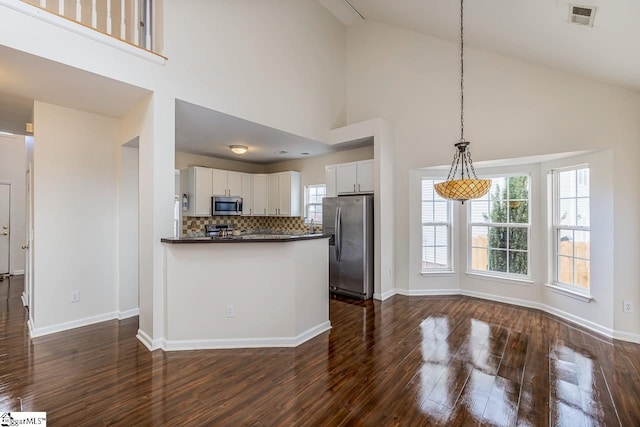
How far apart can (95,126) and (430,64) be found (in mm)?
4838

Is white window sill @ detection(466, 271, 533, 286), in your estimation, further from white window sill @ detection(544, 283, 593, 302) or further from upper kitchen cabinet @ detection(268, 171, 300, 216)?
upper kitchen cabinet @ detection(268, 171, 300, 216)

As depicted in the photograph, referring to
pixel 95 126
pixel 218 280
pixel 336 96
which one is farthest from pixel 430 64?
pixel 95 126

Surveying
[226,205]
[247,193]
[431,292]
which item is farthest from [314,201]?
[431,292]

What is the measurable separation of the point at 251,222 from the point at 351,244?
3.15 meters

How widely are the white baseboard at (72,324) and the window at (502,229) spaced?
534 centimetres

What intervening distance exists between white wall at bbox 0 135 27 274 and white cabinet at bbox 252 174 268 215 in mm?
4678

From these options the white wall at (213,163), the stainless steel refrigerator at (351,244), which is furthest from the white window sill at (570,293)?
the white wall at (213,163)

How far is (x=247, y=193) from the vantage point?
6.50 metres

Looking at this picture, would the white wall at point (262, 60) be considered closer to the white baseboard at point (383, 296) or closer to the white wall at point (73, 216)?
the white wall at point (73, 216)

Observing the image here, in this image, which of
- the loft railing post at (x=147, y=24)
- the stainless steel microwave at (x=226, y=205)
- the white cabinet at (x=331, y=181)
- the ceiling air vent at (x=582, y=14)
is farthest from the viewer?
the stainless steel microwave at (x=226, y=205)

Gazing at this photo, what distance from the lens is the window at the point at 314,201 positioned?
20.6 feet

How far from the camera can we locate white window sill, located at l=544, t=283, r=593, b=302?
3511mm

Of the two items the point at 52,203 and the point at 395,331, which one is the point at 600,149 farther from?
the point at 52,203

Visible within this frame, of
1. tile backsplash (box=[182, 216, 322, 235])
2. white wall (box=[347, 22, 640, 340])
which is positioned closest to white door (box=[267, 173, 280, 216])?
tile backsplash (box=[182, 216, 322, 235])
